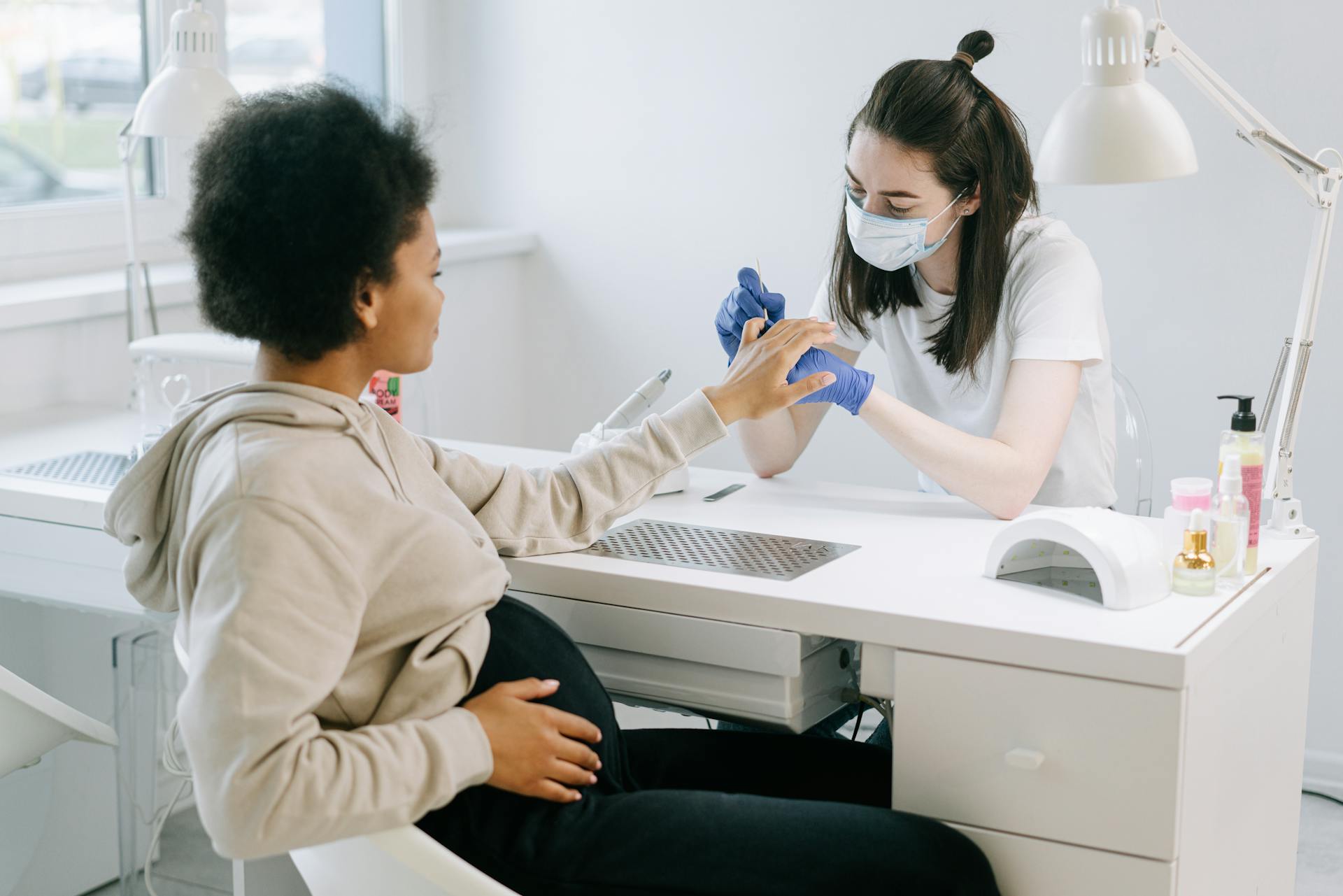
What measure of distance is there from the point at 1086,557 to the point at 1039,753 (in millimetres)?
194

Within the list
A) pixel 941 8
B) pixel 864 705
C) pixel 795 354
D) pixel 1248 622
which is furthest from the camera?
pixel 941 8

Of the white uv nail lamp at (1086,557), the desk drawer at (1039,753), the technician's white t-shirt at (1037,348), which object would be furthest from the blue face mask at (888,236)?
the desk drawer at (1039,753)

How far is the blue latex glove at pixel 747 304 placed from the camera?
1656 mm

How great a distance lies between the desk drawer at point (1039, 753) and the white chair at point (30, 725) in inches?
36.3

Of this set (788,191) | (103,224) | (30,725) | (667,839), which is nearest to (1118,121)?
(667,839)

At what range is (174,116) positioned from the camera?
6.18ft

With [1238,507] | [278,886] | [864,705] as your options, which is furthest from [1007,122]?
[278,886]

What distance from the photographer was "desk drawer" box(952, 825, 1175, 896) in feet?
3.83

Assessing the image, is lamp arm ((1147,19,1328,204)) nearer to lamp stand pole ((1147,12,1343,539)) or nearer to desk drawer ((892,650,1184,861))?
lamp stand pole ((1147,12,1343,539))

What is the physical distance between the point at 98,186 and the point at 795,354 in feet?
5.08

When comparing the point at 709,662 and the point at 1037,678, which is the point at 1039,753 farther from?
the point at 709,662

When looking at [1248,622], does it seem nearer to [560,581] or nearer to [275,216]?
[560,581]

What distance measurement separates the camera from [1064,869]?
3.93 feet

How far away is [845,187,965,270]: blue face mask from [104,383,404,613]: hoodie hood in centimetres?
85
